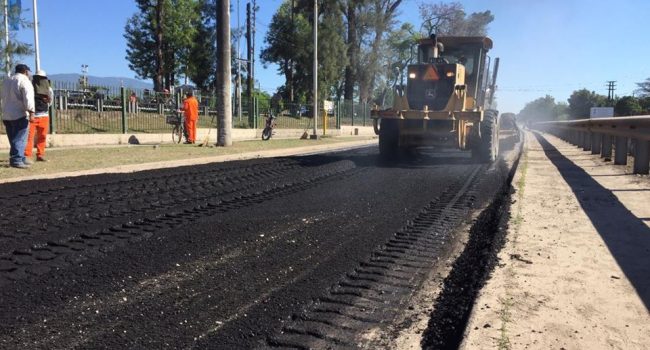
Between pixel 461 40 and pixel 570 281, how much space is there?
10.1 m

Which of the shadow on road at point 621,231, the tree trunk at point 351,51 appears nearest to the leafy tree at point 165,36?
the tree trunk at point 351,51

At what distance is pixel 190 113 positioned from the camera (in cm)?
1609

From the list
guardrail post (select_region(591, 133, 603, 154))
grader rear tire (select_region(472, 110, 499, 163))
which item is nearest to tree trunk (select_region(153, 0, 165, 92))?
grader rear tire (select_region(472, 110, 499, 163))

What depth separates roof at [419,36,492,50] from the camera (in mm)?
12172

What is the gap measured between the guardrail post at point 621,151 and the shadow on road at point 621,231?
3325 millimetres

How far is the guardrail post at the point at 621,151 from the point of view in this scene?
10.2m

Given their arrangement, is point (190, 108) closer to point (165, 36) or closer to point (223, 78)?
point (223, 78)

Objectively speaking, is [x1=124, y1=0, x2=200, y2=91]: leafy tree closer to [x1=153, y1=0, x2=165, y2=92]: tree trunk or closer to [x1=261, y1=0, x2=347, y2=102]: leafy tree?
[x1=153, y1=0, x2=165, y2=92]: tree trunk

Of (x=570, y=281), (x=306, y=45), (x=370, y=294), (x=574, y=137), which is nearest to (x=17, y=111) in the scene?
(x=370, y=294)

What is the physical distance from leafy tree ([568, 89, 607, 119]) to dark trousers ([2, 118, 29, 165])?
104325 millimetres

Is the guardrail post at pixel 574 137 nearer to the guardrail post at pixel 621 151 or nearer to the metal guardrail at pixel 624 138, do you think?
the metal guardrail at pixel 624 138

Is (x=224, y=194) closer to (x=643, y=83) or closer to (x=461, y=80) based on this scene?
(x=461, y=80)

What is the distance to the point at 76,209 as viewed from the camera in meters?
5.53

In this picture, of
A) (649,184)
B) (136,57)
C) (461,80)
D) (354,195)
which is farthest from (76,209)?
(136,57)
